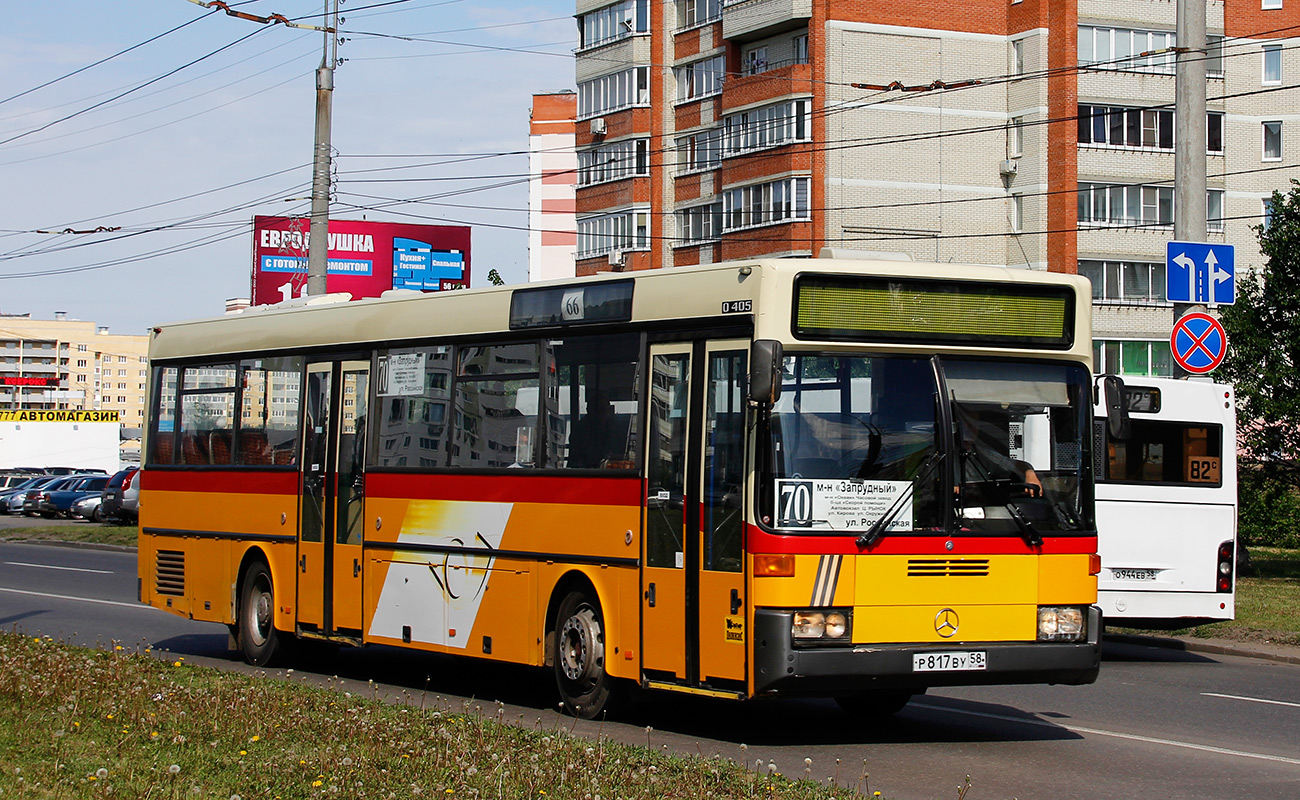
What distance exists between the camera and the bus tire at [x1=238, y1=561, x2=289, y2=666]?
15.5 meters

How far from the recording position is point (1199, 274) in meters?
18.6

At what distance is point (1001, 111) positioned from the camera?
57.8 m

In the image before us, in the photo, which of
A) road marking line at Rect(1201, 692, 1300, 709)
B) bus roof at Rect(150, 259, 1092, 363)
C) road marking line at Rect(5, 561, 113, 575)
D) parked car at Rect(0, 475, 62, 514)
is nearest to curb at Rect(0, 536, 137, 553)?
road marking line at Rect(5, 561, 113, 575)

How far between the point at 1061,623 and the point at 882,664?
4.37ft

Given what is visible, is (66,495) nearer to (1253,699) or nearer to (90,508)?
(90,508)

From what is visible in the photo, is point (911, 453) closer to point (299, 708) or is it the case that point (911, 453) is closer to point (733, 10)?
point (299, 708)

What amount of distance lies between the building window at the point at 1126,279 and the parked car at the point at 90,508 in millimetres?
33979

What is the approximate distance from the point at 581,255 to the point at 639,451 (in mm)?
57634

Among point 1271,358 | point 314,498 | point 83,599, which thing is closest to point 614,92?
point 1271,358

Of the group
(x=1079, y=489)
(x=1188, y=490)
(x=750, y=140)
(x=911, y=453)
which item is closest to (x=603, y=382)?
(x=911, y=453)

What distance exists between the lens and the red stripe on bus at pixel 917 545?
9.84 meters

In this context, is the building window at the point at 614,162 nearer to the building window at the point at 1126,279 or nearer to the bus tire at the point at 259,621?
the building window at the point at 1126,279

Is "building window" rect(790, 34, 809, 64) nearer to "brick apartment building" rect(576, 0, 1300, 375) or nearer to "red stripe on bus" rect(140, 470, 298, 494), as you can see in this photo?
"brick apartment building" rect(576, 0, 1300, 375)

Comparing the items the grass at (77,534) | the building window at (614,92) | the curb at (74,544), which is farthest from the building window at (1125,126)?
the curb at (74,544)
